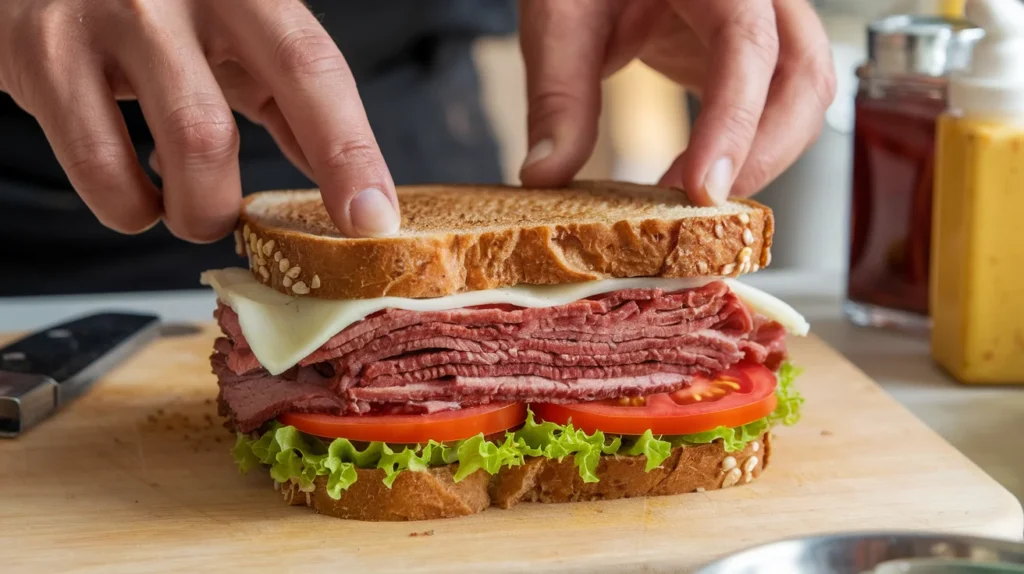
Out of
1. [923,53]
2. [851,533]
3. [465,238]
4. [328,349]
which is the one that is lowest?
[851,533]

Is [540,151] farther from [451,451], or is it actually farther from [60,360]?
[60,360]

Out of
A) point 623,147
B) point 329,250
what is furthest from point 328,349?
point 623,147

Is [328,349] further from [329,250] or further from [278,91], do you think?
[278,91]

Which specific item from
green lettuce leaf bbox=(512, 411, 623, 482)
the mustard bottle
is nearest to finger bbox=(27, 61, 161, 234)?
green lettuce leaf bbox=(512, 411, 623, 482)

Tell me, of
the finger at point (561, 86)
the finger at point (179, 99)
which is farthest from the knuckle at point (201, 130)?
the finger at point (561, 86)

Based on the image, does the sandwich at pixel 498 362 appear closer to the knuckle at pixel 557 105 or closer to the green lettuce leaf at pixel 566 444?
the green lettuce leaf at pixel 566 444
